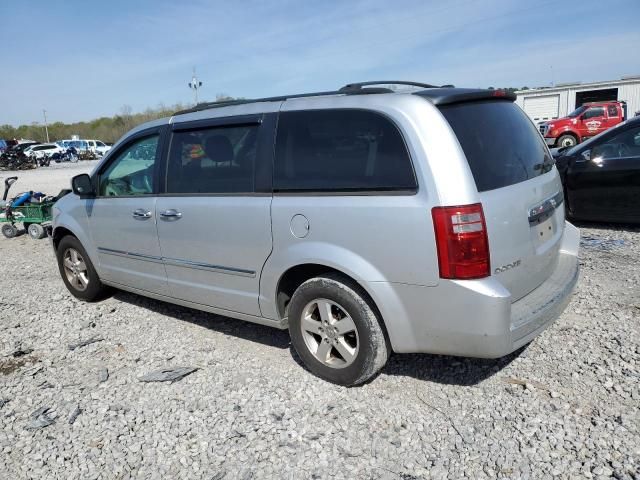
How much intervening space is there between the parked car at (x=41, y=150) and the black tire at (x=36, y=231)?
2861cm

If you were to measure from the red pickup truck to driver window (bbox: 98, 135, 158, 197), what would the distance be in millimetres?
21249

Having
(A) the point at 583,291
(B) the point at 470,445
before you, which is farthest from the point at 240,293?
(A) the point at 583,291

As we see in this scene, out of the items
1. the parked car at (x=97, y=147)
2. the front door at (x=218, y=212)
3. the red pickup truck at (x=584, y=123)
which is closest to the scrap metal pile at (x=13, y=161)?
the parked car at (x=97, y=147)

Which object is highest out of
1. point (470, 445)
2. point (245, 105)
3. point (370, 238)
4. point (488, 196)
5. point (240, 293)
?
point (245, 105)

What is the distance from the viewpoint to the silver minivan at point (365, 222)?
8.80 ft

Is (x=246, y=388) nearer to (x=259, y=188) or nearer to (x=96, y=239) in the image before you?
(x=259, y=188)

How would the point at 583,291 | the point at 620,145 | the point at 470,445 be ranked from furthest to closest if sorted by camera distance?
1. the point at 620,145
2. the point at 583,291
3. the point at 470,445

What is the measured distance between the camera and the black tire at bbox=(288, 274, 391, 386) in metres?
3.00

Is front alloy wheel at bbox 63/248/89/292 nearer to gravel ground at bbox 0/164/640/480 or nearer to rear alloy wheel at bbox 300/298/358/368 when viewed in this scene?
gravel ground at bbox 0/164/640/480

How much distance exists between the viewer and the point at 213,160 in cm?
371

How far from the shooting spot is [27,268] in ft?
22.3

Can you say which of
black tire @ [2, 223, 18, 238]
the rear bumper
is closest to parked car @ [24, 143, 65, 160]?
black tire @ [2, 223, 18, 238]

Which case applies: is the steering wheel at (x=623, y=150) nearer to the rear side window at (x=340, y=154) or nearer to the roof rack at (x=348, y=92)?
the roof rack at (x=348, y=92)

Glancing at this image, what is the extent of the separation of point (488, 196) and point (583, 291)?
2.49m
